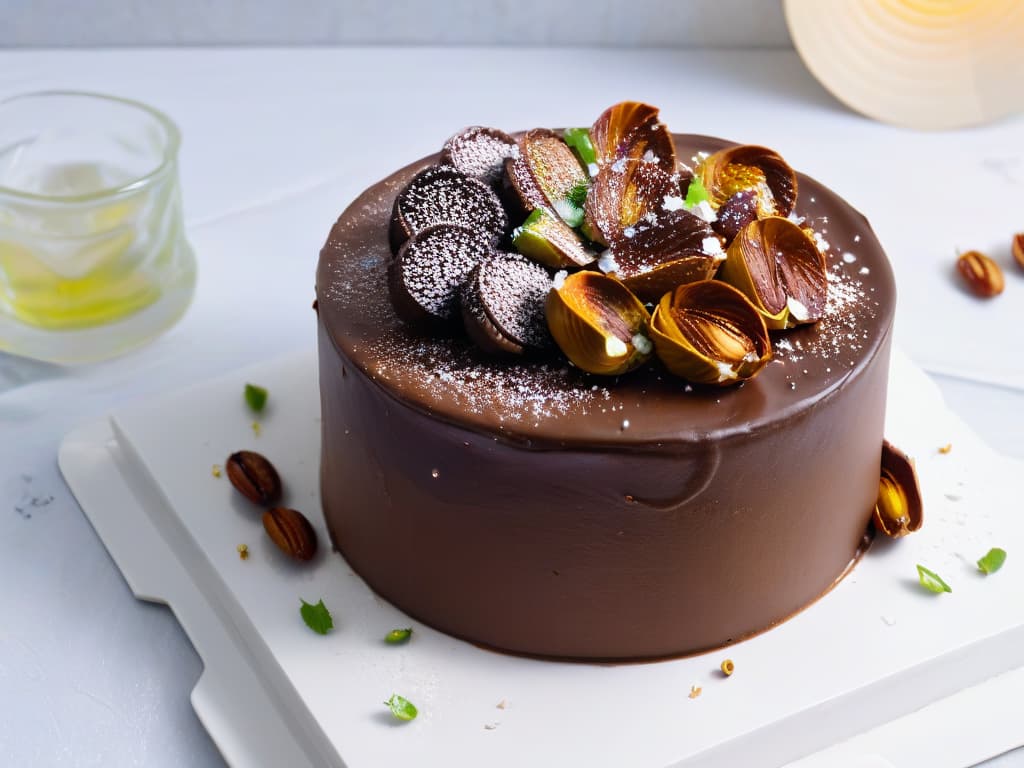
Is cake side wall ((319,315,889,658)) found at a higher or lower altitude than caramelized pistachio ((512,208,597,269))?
lower

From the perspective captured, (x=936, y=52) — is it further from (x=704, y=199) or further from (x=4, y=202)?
(x=4, y=202)

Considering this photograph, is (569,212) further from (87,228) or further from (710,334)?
(87,228)

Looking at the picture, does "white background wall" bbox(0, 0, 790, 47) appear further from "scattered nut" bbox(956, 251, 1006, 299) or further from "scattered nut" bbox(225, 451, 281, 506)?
"scattered nut" bbox(225, 451, 281, 506)

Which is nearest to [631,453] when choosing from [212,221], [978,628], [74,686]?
Answer: [978,628]

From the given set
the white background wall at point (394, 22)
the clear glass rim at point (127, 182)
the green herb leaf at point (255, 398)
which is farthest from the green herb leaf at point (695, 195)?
the white background wall at point (394, 22)

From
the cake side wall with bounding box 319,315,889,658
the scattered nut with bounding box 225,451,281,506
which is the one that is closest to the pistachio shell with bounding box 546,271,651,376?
the cake side wall with bounding box 319,315,889,658

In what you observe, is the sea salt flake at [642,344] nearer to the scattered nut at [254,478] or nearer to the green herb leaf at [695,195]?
the green herb leaf at [695,195]
